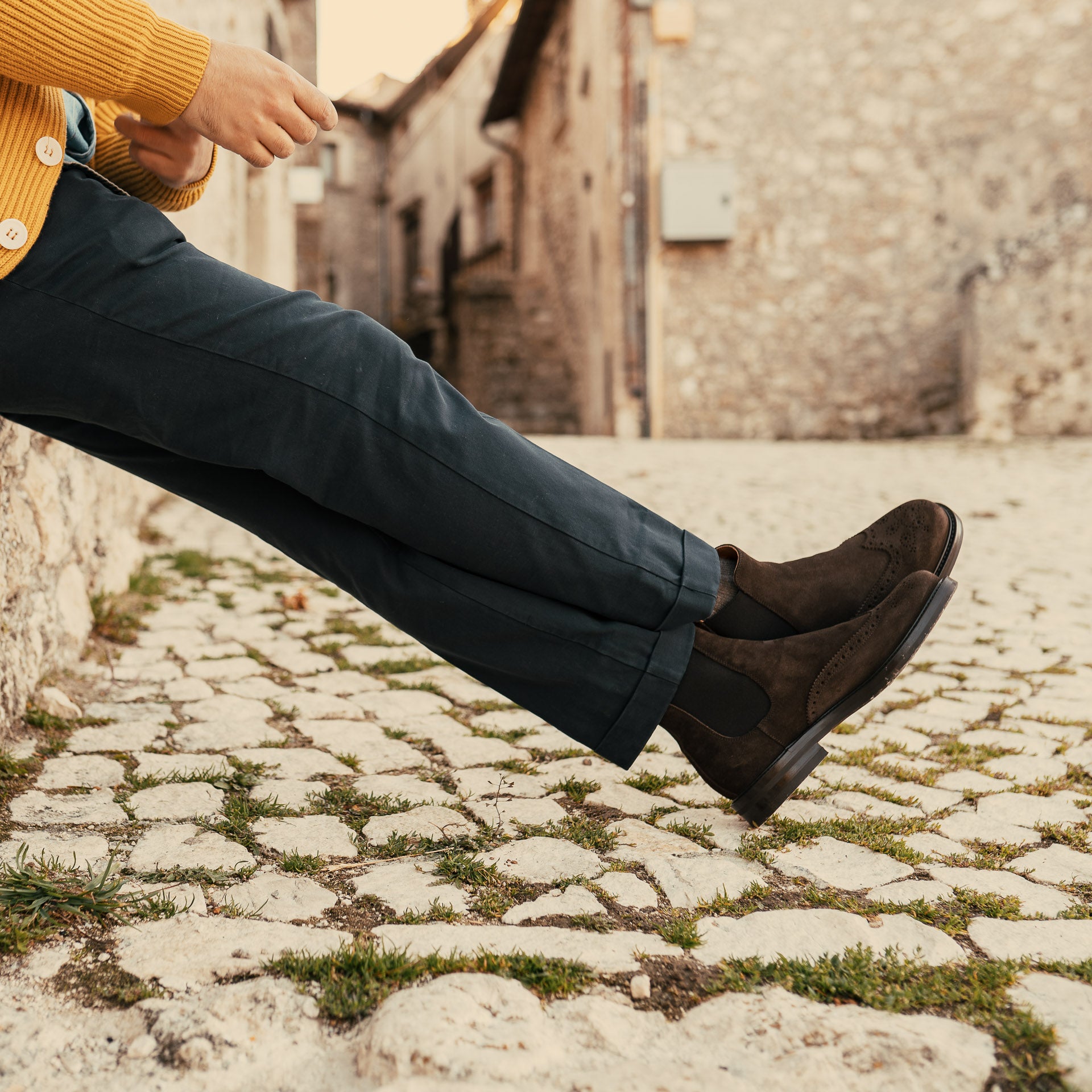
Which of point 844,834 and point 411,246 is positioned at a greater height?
point 411,246

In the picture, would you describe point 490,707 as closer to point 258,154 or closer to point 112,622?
point 112,622

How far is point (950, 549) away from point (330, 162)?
21.7 metres

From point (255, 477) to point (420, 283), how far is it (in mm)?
17633

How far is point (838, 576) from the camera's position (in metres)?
1.56

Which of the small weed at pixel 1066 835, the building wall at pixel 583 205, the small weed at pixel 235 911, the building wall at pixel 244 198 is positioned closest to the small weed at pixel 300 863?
the small weed at pixel 235 911

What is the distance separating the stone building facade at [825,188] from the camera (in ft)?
28.0

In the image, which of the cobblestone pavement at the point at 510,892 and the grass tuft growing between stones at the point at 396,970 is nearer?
the cobblestone pavement at the point at 510,892

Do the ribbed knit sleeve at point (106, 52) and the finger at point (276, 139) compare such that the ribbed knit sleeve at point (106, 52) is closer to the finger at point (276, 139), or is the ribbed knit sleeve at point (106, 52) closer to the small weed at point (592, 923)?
the finger at point (276, 139)

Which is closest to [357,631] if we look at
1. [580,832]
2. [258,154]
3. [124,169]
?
[580,832]

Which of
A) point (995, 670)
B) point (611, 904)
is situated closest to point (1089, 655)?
point (995, 670)

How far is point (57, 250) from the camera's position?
1204mm

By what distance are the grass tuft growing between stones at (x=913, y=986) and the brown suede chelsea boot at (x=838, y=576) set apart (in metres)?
0.51

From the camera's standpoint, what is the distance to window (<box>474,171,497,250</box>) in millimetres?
14875

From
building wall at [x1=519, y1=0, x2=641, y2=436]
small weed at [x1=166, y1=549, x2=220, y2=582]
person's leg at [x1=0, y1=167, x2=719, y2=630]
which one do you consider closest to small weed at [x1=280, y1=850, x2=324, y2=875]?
person's leg at [x1=0, y1=167, x2=719, y2=630]
